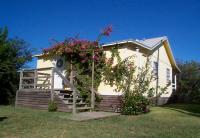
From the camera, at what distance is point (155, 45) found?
16.5 meters

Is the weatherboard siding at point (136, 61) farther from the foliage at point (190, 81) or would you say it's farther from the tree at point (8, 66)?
the foliage at point (190, 81)

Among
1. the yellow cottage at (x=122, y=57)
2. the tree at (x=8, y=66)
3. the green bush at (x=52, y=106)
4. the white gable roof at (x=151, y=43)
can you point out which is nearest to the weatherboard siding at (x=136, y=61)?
the yellow cottage at (x=122, y=57)

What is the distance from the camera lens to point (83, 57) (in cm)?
1460

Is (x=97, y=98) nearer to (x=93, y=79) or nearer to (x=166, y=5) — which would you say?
(x=93, y=79)

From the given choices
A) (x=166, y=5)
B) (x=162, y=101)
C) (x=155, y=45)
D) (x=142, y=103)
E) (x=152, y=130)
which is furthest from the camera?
(x=162, y=101)

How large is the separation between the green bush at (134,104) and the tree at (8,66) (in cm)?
869

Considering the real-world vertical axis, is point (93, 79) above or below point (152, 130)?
above

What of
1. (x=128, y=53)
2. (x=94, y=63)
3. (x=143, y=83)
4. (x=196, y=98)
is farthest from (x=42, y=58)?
(x=196, y=98)

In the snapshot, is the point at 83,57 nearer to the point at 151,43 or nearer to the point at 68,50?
the point at 68,50

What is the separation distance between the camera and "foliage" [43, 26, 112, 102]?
46.3 ft

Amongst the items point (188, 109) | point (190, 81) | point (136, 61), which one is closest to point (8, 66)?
point (136, 61)

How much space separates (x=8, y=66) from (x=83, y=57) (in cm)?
561

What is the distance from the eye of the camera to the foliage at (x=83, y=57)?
14109 millimetres

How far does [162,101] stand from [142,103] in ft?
22.3
